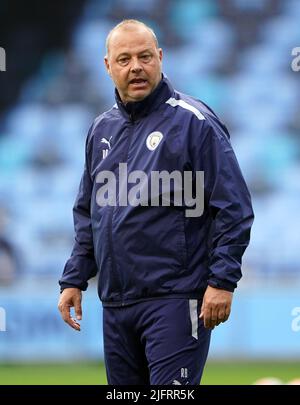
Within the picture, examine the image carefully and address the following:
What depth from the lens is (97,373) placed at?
9.71 meters

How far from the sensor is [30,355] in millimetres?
10734

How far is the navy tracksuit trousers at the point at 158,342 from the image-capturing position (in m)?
4.21

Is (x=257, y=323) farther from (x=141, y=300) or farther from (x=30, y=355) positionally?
(x=141, y=300)

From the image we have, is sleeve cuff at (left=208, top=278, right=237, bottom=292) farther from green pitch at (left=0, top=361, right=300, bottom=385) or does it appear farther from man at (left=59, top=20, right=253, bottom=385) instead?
green pitch at (left=0, top=361, right=300, bottom=385)

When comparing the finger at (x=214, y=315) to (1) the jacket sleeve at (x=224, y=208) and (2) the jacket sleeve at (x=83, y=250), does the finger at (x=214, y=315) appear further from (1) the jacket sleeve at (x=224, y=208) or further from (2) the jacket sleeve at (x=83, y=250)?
(2) the jacket sleeve at (x=83, y=250)

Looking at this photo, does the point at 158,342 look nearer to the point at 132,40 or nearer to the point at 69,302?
the point at 69,302

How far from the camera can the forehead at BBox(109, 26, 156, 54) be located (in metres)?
4.41

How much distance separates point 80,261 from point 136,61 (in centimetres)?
91

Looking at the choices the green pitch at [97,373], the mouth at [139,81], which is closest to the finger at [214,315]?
the mouth at [139,81]

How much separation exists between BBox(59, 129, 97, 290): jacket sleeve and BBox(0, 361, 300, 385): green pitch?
4.25 metres

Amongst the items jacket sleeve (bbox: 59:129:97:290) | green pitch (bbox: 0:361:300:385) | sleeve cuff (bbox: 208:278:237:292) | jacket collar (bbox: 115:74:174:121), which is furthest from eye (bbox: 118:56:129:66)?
green pitch (bbox: 0:361:300:385)

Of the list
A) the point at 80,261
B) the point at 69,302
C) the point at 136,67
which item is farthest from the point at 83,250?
the point at 136,67

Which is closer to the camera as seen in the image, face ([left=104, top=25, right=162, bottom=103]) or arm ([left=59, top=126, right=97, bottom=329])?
face ([left=104, top=25, right=162, bottom=103])

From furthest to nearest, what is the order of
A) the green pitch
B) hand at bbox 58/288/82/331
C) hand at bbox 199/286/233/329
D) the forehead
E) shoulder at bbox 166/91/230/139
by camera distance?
the green pitch
hand at bbox 58/288/82/331
the forehead
shoulder at bbox 166/91/230/139
hand at bbox 199/286/233/329
